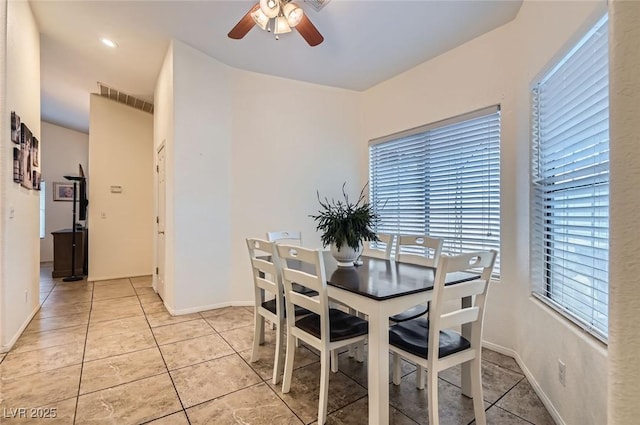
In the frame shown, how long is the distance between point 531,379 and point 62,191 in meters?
9.01

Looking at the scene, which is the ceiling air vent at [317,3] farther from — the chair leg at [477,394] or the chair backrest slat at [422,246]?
the chair leg at [477,394]

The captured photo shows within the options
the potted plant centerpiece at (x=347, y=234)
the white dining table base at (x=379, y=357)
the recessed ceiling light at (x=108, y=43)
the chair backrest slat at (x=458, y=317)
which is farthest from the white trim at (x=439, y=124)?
the recessed ceiling light at (x=108, y=43)

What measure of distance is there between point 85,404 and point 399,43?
3.79 meters

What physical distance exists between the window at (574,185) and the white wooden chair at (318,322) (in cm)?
119

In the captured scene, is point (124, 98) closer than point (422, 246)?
No

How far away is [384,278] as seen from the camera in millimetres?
1902

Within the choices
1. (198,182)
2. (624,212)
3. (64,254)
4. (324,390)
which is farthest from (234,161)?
(64,254)

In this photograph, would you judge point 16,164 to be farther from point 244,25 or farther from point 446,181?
point 446,181

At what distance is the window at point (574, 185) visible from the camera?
1.48 meters

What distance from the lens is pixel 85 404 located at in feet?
6.05

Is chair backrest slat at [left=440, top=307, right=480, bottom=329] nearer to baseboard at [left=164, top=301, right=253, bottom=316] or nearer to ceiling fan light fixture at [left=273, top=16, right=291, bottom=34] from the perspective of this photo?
ceiling fan light fixture at [left=273, top=16, right=291, bottom=34]

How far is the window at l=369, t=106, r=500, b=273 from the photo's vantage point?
281 centimetres

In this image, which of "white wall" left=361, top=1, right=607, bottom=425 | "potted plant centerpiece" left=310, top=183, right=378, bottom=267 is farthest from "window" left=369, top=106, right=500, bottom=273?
"potted plant centerpiece" left=310, top=183, right=378, bottom=267

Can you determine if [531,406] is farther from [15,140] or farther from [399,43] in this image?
[15,140]
